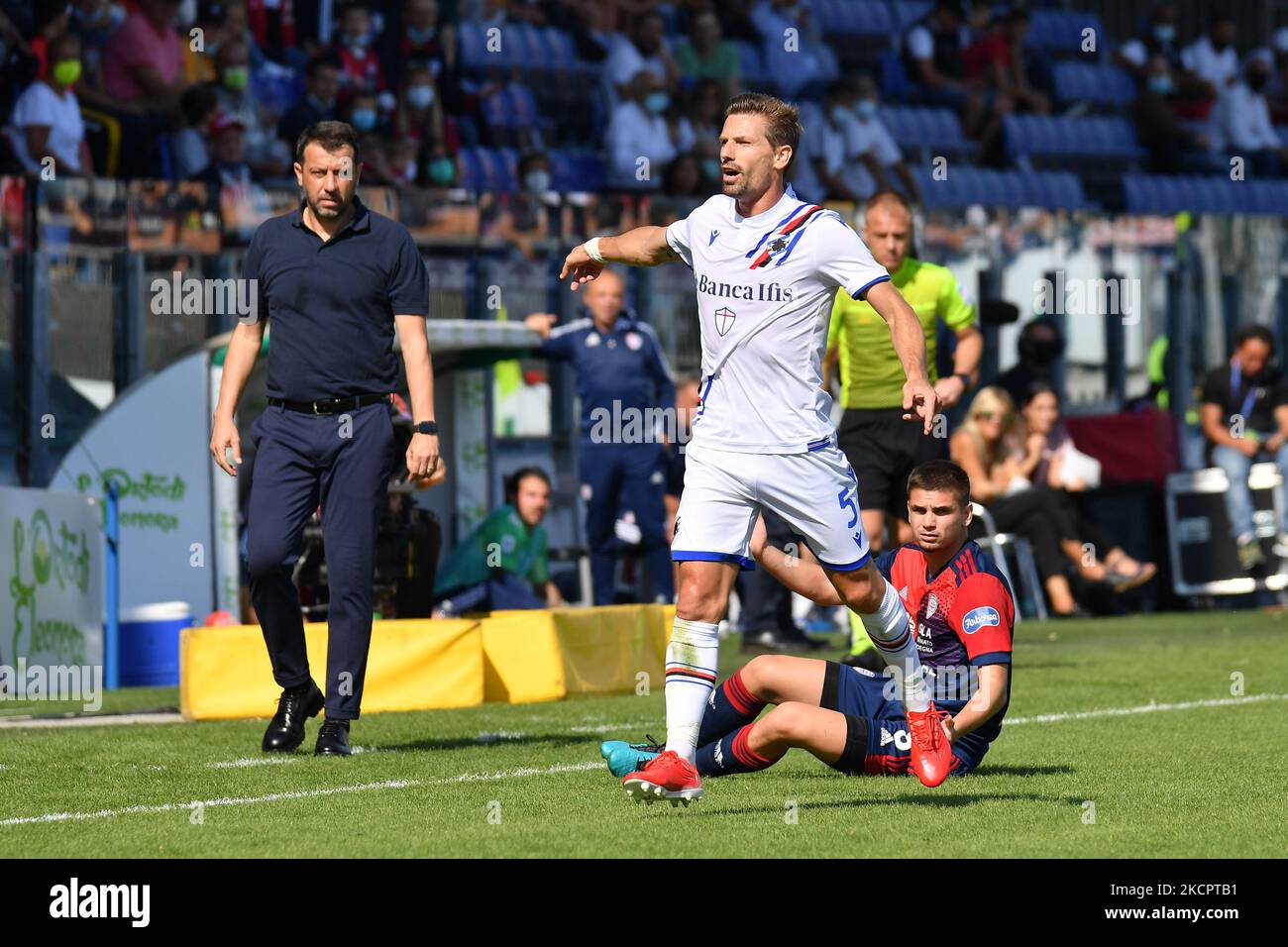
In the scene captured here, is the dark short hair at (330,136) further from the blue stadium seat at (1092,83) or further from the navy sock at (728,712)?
the blue stadium seat at (1092,83)

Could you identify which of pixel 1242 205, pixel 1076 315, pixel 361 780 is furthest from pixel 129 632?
pixel 1242 205

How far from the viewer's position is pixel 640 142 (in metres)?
18.0

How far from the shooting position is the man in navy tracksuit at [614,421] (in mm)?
12883

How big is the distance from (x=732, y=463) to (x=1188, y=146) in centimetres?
1858

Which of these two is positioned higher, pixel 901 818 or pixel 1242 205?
pixel 1242 205

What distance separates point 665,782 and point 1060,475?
1093 centimetres

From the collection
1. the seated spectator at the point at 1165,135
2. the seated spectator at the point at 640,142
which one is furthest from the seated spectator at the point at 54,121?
the seated spectator at the point at 1165,135

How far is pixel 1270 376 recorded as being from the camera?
648 inches

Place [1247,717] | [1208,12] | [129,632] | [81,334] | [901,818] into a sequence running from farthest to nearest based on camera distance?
[1208,12]
[81,334]
[129,632]
[1247,717]
[901,818]

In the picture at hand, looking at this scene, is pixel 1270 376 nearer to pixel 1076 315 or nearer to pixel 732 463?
pixel 1076 315

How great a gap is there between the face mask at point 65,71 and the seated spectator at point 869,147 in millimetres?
7223
